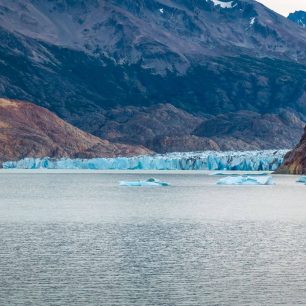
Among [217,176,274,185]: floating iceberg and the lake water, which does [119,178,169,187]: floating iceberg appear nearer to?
[217,176,274,185]: floating iceberg

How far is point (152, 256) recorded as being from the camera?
43562mm

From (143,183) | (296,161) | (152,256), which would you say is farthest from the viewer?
(296,161)

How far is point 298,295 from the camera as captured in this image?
110ft

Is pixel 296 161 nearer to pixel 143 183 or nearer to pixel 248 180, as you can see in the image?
pixel 248 180

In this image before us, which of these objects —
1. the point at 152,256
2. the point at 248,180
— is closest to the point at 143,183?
the point at 248,180

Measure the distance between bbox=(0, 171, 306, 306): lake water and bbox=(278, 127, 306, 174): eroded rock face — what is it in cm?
8557

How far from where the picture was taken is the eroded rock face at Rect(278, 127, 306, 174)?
16100cm

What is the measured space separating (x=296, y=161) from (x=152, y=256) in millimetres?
123573

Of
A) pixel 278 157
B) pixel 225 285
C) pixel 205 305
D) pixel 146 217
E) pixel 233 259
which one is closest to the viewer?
pixel 205 305

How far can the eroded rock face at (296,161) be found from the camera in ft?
528

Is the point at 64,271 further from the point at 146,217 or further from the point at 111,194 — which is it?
the point at 111,194

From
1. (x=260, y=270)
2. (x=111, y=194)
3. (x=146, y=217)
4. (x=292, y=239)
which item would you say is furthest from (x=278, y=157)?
(x=260, y=270)

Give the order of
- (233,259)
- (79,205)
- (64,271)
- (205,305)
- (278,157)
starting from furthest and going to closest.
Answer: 1. (278,157)
2. (79,205)
3. (233,259)
4. (64,271)
5. (205,305)

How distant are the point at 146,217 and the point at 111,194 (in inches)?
1453
